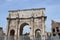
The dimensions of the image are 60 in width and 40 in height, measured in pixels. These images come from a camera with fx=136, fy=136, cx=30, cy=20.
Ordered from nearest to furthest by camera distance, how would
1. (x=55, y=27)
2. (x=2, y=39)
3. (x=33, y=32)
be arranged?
(x=2, y=39) → (x=33, y=32) → (x=55, y=27)

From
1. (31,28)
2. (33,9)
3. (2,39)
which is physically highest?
(33,9)

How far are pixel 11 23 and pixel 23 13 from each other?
3.54 meters

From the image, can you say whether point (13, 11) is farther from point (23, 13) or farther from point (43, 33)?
point (43, 33)

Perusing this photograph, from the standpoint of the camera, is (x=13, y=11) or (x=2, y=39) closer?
(x=2, y=39)

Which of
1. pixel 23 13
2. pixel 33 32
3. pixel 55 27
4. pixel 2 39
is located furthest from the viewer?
pixel 55 27

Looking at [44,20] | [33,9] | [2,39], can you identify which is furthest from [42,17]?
[2,39]

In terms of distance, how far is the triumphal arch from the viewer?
2817 centimetres

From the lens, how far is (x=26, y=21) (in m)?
29.2

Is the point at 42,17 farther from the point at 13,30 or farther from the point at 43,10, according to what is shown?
the point at 13,30

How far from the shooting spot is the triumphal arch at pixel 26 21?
28172 mm

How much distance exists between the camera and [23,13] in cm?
2977

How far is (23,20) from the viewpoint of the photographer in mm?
29500

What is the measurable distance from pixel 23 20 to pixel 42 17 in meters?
4.28

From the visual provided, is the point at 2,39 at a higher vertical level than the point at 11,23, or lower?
lower
